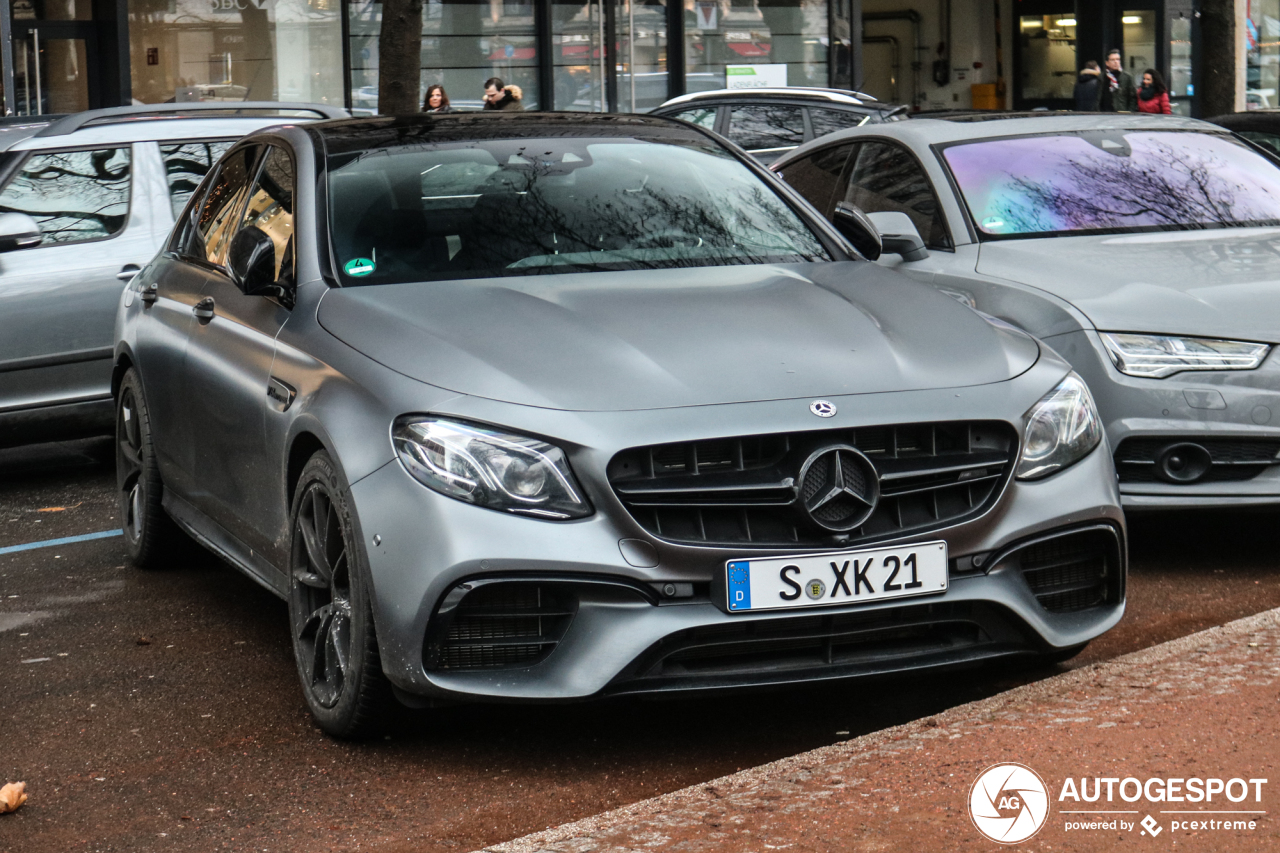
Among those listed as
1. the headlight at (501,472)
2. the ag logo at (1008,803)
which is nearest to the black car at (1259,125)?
the headlight at (501,472)

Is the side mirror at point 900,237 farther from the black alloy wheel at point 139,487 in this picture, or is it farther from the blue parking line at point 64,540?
the blue parking line at point 64,540

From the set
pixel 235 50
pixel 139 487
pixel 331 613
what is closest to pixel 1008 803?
pixel 331 613

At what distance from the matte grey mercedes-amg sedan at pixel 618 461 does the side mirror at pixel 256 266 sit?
1 centimetres

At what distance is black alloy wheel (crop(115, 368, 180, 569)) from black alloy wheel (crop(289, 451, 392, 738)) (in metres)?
1.78

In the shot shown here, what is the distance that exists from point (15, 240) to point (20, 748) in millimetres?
4128

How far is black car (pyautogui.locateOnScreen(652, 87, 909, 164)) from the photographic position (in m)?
17.0

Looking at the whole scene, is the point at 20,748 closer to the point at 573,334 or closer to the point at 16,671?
the point at 16,671

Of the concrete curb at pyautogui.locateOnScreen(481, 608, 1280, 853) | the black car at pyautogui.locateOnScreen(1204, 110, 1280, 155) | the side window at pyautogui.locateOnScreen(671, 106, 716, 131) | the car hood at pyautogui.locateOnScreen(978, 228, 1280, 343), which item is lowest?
the concrete curb at pyautogui.locateOnScreen(481, 608, 1280, 853)

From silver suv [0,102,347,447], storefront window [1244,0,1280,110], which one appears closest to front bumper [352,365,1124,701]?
silver suv [0,102,347,447]

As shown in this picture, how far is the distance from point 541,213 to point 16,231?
3.71 metres

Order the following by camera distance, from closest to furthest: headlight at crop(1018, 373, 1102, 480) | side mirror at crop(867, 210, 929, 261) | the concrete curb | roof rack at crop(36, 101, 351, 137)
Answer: the concrete curb < headlight at crop(1018, 373, 1102, 480) < side mirror at crop(867, 210, 929, 261) < roof rack at crop(36, 101, 351, 137)

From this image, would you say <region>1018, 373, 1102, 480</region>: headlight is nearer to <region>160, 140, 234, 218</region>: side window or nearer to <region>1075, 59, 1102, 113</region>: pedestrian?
<region>160, 140, 234, 218</region>: side window

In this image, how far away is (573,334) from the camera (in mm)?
4332

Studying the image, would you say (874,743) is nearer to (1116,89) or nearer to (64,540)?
(64,540)
